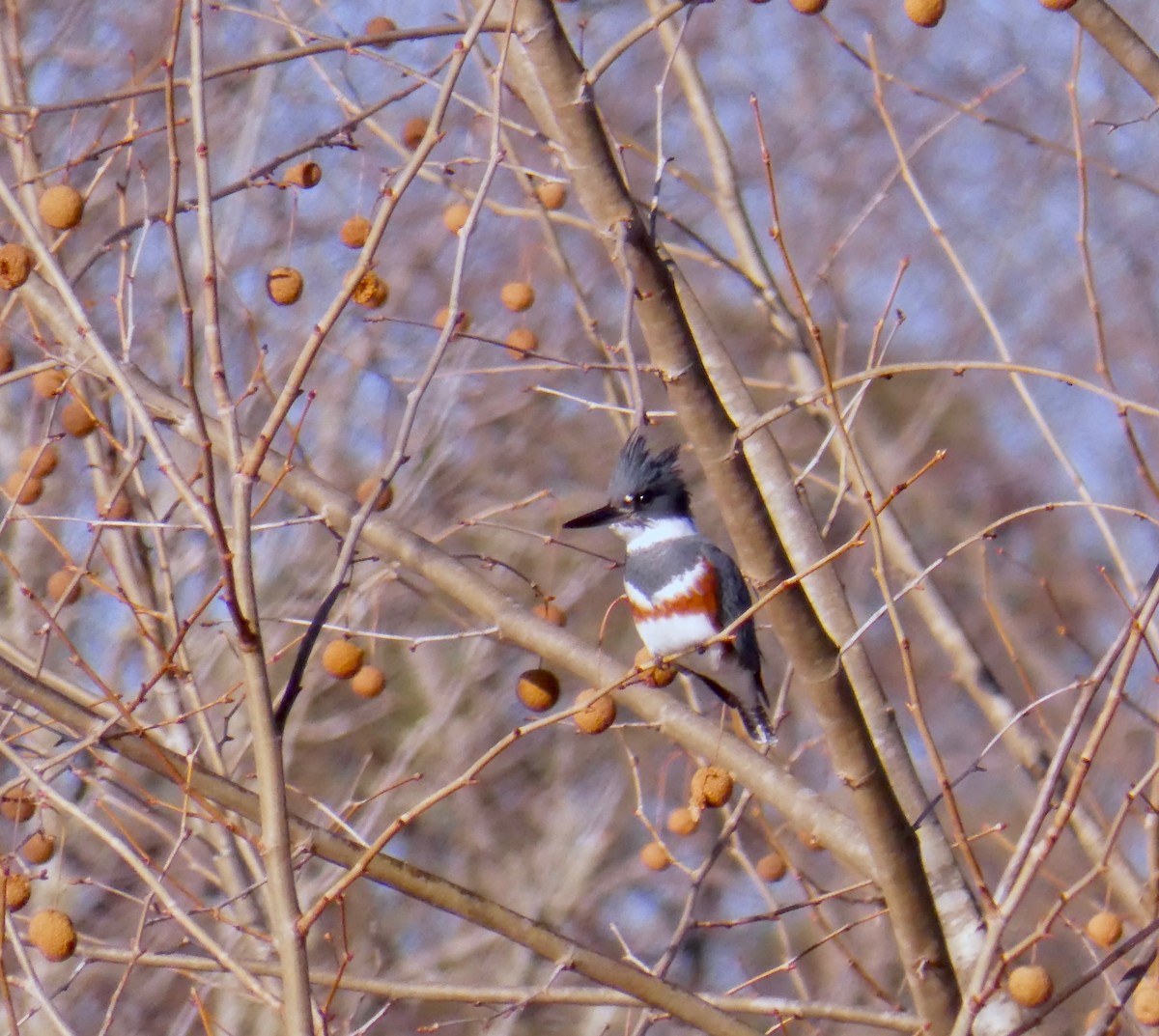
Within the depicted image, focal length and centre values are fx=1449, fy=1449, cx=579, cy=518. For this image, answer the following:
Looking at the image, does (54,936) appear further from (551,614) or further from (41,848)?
(551,614)

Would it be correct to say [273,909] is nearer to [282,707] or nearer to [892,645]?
[282,707]

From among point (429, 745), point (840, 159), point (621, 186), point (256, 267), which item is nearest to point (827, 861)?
point (429, 745)

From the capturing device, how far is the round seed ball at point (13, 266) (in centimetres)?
218

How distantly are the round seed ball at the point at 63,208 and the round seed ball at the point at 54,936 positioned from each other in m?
1.13

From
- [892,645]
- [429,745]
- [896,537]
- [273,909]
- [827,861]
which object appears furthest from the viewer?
[892,645]

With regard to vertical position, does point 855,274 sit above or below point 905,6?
above

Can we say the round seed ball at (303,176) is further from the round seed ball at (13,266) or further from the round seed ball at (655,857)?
the round seed ball at (655,857)

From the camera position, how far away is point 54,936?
6.63 feet

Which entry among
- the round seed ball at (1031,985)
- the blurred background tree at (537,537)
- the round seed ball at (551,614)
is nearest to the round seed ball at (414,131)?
the blurred background tree at (537,537)

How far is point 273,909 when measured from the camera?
171 cm

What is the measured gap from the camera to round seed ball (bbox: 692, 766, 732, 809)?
2.27 metres

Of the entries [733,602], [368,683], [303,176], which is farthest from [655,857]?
[303,176]

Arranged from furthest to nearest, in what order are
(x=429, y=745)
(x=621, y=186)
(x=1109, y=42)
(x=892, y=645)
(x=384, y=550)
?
(x=892, y=645) < (x=429, y=745) < (x=384, y=550) < (x=1109, y=42) < (x=621, y=186)

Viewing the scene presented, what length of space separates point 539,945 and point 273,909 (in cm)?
64
